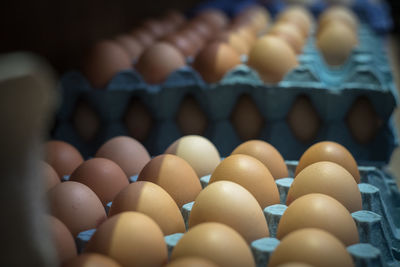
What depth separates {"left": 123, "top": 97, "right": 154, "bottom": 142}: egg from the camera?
69.9 inches

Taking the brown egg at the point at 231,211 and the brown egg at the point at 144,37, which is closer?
the brown egg at the point at 231,211

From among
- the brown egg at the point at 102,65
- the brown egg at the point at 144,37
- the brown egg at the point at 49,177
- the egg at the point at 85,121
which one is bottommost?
the egg at the point at 85,121

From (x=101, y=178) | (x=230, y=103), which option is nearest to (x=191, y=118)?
(x=230, y=103)

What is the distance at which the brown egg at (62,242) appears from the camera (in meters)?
0.80

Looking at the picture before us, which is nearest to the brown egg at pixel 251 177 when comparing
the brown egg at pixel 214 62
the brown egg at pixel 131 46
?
the brown egg at pixel 214 62

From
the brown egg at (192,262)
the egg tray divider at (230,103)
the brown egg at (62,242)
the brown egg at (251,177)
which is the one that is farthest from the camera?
the egg tray divider at (230,103)

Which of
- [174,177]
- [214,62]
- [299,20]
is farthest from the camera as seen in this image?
[299,20]

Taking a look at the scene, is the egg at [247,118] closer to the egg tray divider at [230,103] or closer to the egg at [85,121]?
the egg tray divider at [230,103]

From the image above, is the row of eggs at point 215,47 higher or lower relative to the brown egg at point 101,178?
higher

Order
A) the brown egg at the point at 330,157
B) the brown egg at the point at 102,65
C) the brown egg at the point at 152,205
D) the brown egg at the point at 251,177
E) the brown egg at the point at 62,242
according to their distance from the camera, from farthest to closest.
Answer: the brown egg at the point at 102,65 < the brown egg at the point at 330,157 < the brown egg at the point at 251,177 < the brown egg at the point at 152,205 < the brown egg at the point at 62,242

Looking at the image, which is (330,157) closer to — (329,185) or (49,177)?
(329,185)

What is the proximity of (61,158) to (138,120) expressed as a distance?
547mm

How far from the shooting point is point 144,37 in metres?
2.29

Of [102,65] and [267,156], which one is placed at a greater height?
[102,65]
